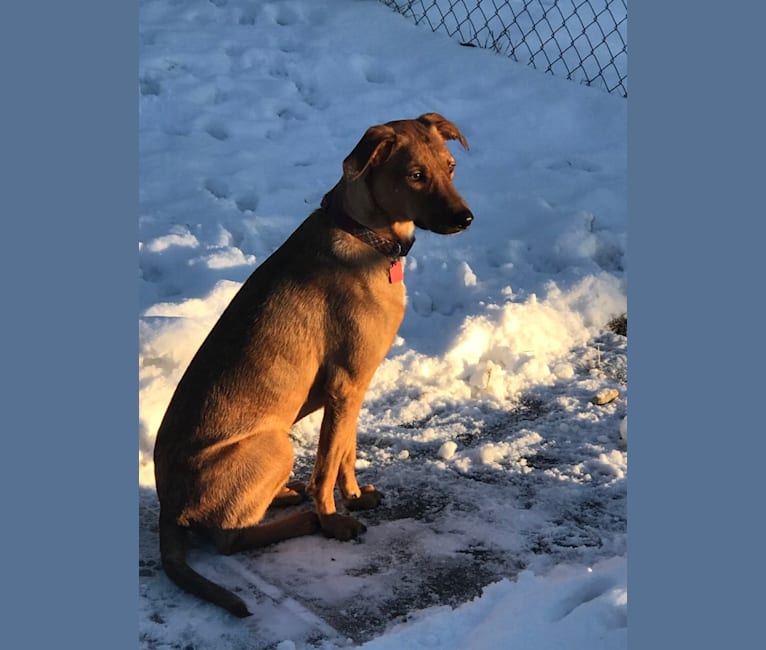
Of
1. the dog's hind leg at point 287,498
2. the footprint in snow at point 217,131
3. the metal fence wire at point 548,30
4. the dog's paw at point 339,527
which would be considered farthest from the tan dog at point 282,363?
the metal fence wire at point 548,30

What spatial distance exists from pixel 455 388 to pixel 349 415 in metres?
1.16

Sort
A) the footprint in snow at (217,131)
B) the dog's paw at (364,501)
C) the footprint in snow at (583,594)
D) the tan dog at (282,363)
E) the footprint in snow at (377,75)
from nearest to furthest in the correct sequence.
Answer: the footprint in snow at (583,594), the tan dog at (282,363), the dog's paw at (364,501), the footprint in snow at (217,131), the footprint in snow at (377,75)

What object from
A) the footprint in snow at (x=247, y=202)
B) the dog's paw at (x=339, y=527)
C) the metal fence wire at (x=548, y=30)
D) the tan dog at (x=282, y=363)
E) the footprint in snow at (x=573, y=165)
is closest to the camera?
the tan dog at (x=282, y=363)

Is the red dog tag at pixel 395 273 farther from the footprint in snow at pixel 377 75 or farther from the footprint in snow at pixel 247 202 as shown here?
the footprint in snow at pixel 377 75

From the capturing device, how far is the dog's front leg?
12.2 feet

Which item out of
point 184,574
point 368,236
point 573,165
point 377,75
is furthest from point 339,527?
point 377,75

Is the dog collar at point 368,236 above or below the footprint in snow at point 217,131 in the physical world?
above

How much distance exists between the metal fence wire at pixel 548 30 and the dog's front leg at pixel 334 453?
4609mm

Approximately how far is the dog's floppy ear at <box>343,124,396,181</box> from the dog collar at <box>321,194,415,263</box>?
0.69 feet

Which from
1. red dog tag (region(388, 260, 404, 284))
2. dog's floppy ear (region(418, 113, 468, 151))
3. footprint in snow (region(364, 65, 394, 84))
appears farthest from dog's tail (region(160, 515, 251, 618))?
footprint in snow (region(364, 65, 394, 84))

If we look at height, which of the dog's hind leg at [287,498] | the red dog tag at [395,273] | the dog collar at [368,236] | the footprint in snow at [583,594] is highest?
the dog collar at [368,236]

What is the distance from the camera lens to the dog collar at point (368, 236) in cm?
368

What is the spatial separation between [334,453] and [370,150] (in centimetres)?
102

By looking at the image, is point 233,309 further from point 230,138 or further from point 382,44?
point 382,44
